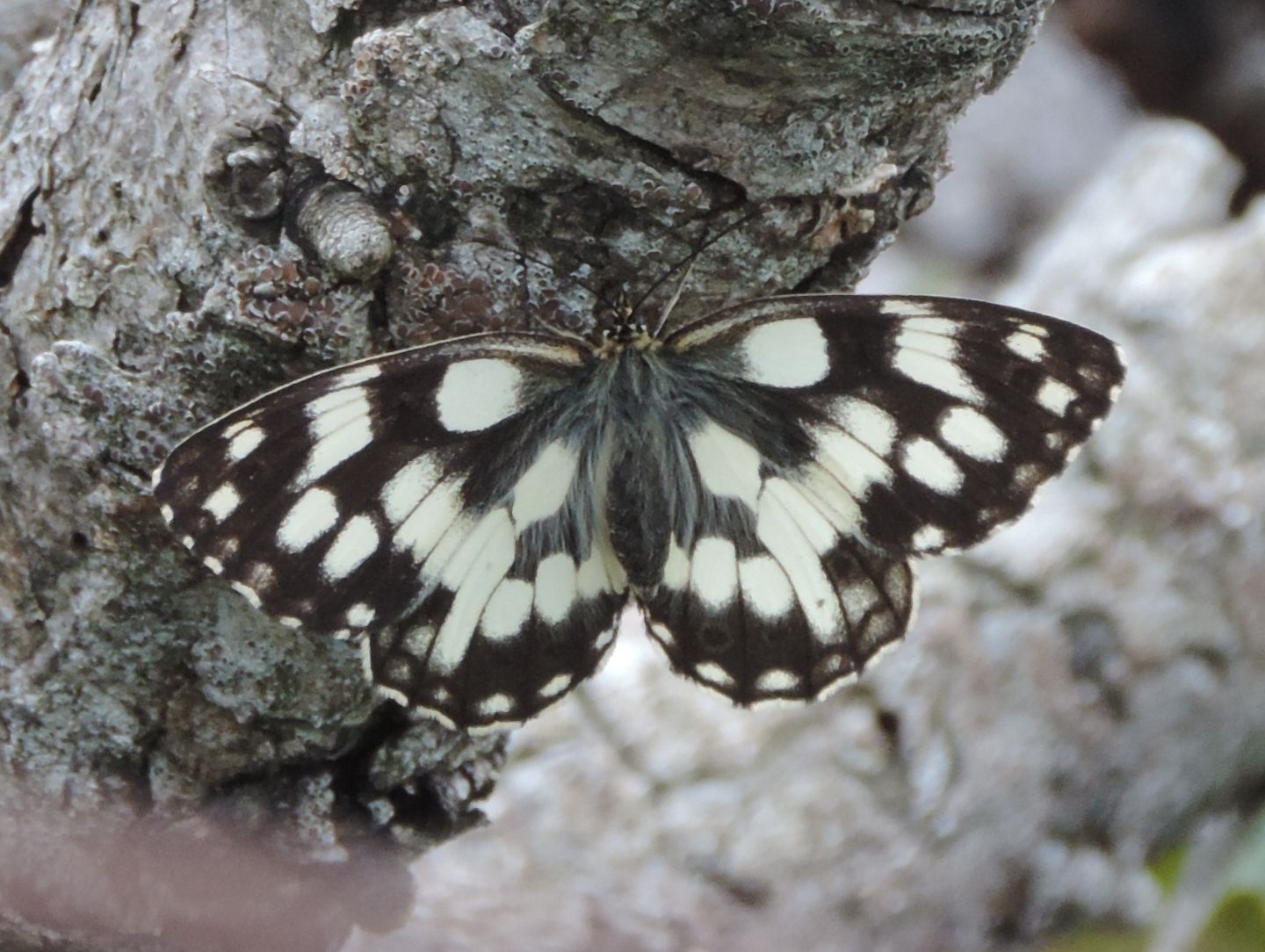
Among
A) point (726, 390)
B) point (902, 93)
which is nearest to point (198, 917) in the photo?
point (726, 390)

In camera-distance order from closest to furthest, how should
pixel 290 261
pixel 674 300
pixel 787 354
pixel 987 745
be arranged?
pixel 290 261 < pixel 674 300 < pixel 787 354 < pixel 987 745

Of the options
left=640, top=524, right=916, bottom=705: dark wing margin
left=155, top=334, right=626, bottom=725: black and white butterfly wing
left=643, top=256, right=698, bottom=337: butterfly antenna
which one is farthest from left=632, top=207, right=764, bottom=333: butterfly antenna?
left=640, top=524, right=916, bottom=705: dark wing margin

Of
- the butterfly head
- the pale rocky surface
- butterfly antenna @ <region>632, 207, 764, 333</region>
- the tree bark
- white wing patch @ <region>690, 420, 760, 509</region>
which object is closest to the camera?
the tree bark

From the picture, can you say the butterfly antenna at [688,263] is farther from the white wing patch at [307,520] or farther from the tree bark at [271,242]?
the white wing patch at [307,520]

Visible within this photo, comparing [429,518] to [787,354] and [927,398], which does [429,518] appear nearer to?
[787,354]

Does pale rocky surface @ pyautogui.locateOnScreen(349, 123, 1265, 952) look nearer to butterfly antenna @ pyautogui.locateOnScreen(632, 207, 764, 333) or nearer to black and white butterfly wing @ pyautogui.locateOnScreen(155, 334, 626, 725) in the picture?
black and white butterfly wing @ pyautogui.locateOnScreen(155, 334, 626, 725)

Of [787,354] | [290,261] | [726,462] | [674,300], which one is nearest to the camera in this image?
[290,261]

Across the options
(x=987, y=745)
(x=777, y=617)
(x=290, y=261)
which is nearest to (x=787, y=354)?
(x=777, y=617)
